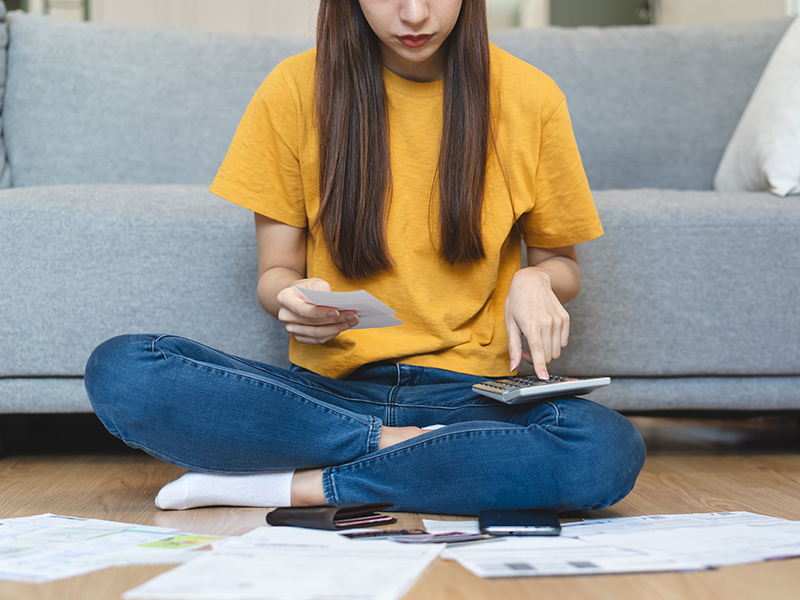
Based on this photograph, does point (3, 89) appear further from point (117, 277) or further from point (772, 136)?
point (772, 136)

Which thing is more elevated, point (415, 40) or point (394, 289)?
point (415, 40)

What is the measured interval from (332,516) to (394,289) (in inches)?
14.2

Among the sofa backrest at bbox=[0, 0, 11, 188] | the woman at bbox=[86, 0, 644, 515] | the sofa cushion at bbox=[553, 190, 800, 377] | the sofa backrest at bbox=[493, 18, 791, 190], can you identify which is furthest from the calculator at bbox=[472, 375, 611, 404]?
the sofa backrest at bbox=[0, 0, 11, 188]

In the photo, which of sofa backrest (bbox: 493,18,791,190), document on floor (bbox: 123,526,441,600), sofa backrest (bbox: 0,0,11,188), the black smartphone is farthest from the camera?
sofa backrest (bbox: 493,18,791,190)

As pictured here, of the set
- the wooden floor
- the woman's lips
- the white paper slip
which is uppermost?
the woman's lips

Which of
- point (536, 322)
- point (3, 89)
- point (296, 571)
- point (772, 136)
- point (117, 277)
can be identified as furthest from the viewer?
point (3, 89)

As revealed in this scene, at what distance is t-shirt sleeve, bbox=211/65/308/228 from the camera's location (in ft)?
3.31

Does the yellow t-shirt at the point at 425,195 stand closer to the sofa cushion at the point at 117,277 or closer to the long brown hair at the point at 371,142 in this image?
the long brown hair at the point at 371,142

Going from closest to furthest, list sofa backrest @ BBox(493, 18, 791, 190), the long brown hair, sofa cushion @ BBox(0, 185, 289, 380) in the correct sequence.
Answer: the long brown hair
sofa cushion @ BBox(0, 185, 289, 380)
sofa backrest @ BBox(493, 18, 791, 190)

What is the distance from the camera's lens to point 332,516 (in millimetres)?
716

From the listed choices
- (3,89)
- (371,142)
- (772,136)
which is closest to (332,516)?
(371,142)

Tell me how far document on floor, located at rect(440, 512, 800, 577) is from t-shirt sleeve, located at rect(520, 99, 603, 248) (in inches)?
16.8

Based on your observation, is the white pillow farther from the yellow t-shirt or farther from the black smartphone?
the black smartphone

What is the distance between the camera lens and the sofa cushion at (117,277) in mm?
1148
